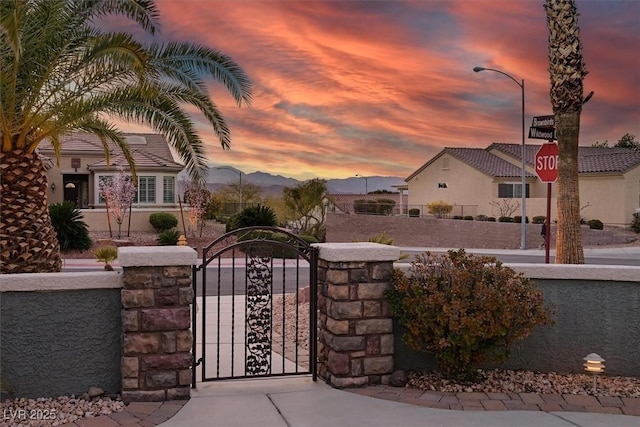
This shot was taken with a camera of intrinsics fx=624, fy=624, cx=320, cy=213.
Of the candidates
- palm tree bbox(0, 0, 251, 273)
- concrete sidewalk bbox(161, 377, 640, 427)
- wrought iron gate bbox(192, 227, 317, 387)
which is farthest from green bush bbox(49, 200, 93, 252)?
concrete sidewalk bbox(161, 377, 640, 427)

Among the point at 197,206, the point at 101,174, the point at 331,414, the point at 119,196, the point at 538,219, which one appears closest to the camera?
the point at 331,414

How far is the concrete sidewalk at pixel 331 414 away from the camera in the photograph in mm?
6219

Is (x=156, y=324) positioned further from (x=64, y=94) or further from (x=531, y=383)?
(x=64, y=94)

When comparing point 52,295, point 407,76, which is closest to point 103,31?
point 52,295

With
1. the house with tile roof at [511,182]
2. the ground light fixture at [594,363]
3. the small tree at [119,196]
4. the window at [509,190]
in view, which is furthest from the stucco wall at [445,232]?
the ground light fixture at [594,363]

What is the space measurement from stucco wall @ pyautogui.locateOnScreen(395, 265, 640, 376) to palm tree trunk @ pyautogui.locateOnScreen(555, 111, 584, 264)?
534 cm

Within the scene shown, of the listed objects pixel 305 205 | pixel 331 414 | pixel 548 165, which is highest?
pixel 548 165

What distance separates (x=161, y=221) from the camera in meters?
33.5

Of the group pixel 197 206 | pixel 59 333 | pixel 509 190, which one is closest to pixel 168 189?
pixel 197 206

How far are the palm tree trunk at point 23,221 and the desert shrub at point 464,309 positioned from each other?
6326mm

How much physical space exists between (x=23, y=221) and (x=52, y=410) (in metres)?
4.93

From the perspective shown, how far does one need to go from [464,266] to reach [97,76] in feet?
24.6

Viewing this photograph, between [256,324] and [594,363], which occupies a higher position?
[256,324]

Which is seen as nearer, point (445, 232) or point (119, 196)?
point (119, 196)
